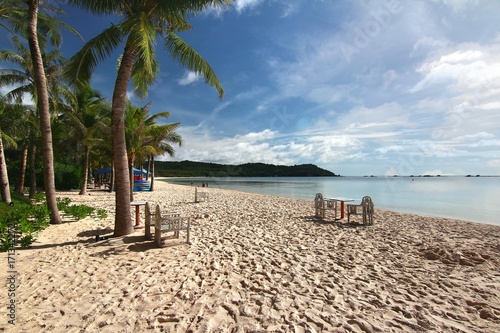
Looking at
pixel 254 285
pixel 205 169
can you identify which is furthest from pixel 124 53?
pixel 205 169

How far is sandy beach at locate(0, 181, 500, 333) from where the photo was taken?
279cm

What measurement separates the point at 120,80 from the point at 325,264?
566 cm

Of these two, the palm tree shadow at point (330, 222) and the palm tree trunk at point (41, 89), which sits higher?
the palm tree trunk at point (41, 89)

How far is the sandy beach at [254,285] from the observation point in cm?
279

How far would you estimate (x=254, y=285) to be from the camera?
368cm

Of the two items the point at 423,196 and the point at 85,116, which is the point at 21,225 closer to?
the point at 85,116

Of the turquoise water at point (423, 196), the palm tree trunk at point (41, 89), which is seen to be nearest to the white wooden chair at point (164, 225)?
the palm tree trunk at point (41, 89)

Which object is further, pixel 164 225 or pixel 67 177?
pixel 67 177

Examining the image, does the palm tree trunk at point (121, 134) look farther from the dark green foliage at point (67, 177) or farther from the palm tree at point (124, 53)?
the dark green foliage at point (67, 177)

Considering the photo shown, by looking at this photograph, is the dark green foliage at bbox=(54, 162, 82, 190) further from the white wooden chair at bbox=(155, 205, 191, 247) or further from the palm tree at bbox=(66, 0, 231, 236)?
the white wooden chair at bbox=(155, 205, 191, 247)

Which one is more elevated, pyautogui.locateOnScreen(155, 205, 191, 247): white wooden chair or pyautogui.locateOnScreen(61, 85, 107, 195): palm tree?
pyautogui.locateOnScreen(61, 85, 107, 195): palm tree

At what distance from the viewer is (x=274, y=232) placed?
7.14 metres

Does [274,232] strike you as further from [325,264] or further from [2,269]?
[2,269]

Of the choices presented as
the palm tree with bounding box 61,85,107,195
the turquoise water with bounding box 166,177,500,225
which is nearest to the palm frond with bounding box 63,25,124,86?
the palm tree with bounding box 61,85,107,195
